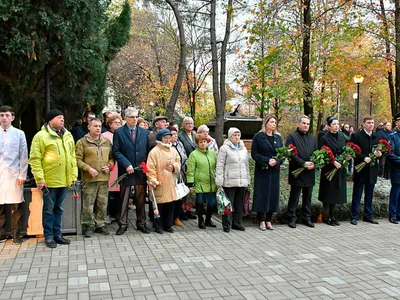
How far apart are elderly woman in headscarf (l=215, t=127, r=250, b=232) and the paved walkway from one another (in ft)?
1.75

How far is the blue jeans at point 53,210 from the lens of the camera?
19.3 feet

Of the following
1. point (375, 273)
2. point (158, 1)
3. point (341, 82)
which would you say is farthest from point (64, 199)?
point (341, 82)

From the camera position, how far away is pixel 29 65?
23.1 feet

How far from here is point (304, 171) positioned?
7.25 metres

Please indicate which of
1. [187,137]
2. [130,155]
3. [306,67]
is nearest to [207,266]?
[130,155]

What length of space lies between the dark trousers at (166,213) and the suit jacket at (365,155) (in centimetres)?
359

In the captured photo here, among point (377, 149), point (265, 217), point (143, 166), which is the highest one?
point (377, 149)

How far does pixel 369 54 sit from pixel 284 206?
397 inches

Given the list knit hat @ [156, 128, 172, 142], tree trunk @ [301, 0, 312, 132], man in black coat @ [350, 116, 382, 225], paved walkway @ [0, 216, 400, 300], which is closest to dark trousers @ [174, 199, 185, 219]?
paved walkway @ [0, 216, 400, 300]

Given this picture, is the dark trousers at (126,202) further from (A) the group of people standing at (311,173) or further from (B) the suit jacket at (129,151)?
(A) the group of people standing at (311,173)

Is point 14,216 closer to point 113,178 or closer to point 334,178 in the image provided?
point 113,178

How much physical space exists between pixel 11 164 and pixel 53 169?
613 mm

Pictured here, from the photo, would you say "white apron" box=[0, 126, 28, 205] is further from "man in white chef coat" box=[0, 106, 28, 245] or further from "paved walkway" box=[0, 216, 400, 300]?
"paved walkway" box=[0, 216, 400, 300]

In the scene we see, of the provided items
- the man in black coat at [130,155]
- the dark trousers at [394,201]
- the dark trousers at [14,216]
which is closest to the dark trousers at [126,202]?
the man in black coat at [130,155]
